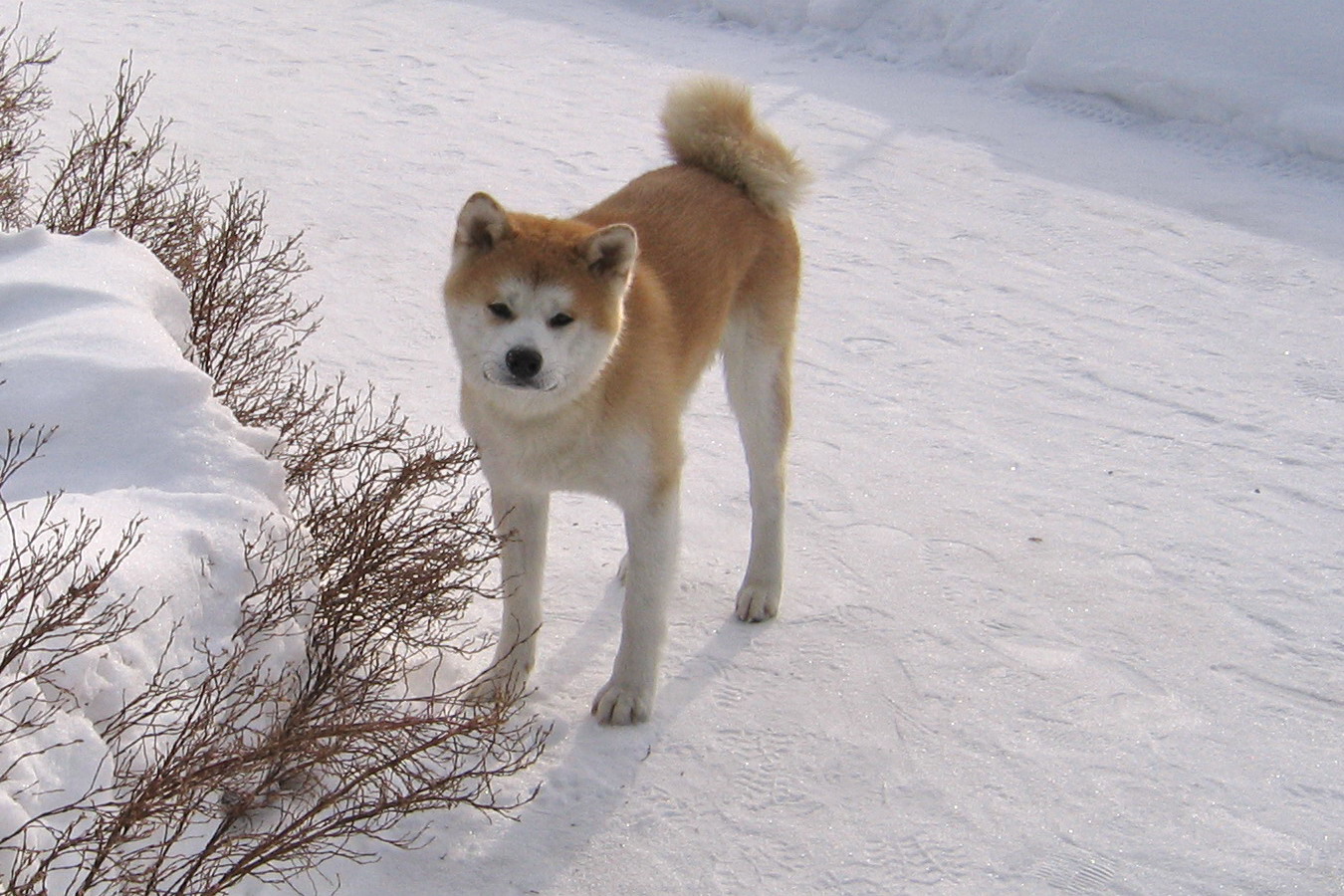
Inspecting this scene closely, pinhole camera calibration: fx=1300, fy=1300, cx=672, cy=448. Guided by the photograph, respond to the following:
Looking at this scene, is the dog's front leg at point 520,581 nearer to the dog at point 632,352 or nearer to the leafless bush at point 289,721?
the dog at point 632,352

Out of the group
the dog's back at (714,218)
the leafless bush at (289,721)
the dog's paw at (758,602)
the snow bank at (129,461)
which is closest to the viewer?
the leafless bush at (289,721)

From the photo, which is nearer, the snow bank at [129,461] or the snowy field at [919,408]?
the snow bank at [129,461]

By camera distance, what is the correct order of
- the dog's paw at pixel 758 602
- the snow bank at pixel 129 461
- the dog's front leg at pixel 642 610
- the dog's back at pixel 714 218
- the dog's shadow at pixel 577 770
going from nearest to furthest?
the snow bank at pixel 129 461 → the dog's shadow at pixel 577 770 → the dog's front leg at pixel 642 610 → the dog's back at pixel 714 218 → the dog's paw at pixel 758 602

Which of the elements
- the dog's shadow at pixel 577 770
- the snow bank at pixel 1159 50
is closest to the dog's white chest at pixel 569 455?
the dog's shadow at pixel 577 770

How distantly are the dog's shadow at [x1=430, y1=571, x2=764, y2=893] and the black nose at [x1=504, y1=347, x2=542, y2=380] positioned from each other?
101cm

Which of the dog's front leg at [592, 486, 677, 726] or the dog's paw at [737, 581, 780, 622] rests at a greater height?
the dog's front leg at [592, 486, 677, 726]

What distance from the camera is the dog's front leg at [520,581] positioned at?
141 inches

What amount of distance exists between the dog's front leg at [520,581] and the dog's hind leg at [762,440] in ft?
2.62

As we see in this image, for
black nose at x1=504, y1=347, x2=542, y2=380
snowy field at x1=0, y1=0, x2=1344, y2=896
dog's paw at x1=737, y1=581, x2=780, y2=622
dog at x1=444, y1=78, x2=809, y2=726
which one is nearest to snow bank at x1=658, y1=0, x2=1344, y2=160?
snowy field at x1=0, y1=0, x2=1344, y2=896

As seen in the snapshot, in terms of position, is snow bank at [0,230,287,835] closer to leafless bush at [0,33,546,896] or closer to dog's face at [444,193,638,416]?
leafless bush at [0,33,546,896]

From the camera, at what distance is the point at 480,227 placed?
3.38 metres

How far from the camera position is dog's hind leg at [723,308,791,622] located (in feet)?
13.7

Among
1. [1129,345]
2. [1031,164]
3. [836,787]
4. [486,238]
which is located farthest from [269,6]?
[836,787]

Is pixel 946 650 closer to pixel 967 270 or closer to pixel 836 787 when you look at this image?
pixel 836 787
